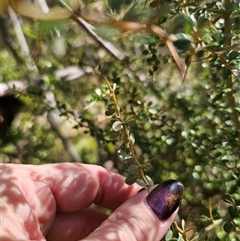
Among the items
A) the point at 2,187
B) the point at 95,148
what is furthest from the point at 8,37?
the point at 2,187

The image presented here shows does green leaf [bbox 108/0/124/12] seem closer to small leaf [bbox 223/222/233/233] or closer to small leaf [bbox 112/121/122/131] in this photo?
small leaf [bbox 112/121/122/131]

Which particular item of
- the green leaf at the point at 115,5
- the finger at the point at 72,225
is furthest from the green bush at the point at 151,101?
the finger at the point at 72,225

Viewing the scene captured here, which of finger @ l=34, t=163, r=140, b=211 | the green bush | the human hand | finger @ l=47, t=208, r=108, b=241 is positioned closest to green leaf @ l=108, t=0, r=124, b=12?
the green bush

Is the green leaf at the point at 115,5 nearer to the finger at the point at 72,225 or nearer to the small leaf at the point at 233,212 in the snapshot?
the small leaf at the point at 233,212

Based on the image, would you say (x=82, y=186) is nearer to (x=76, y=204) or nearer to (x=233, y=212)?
(x=76, y=204)

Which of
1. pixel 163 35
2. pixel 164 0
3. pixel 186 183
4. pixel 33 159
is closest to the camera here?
pixel 163 35

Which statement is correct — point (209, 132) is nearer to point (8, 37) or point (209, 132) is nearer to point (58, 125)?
point (58, 125)

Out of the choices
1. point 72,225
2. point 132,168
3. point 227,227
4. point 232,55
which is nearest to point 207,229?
point 227,227
